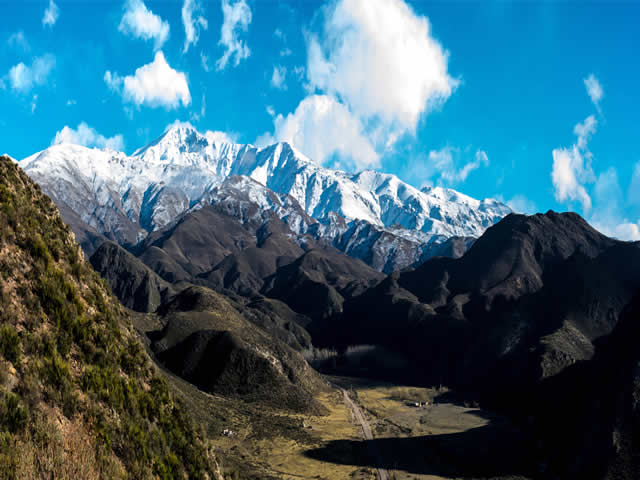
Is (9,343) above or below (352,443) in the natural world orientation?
above

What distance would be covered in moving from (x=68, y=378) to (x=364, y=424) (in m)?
103

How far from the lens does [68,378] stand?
15938 millimetres

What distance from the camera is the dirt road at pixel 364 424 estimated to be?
7816 cm

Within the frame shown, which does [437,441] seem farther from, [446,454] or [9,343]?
[9,343]

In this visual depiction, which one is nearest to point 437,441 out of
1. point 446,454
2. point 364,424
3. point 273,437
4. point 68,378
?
point 446,454

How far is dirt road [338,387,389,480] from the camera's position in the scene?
78.2 meters

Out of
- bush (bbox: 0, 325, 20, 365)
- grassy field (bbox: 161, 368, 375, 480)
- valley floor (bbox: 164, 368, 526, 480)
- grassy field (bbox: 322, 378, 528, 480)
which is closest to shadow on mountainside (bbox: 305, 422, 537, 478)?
grassy field (bbox: 322, 378, 528, 480)

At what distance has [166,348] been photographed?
124250 millimetres

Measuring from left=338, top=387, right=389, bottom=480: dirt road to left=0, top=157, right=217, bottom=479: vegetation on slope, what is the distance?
209ft

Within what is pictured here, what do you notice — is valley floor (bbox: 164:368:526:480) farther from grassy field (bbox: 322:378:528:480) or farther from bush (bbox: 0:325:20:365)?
bush (bbox: 0:325:20:365)

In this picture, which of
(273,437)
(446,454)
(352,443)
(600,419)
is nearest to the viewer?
(600,419)

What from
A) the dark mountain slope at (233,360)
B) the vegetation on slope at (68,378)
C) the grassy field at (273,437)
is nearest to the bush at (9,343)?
the vegetation on slope at (68,378)

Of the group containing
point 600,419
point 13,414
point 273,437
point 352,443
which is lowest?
point 273,437

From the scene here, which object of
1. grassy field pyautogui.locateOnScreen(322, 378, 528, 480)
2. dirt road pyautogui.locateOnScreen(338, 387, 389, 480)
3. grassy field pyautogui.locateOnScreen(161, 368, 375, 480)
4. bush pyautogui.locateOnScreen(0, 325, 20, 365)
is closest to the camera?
bush pyautogui.locateOnScreen(0, 325, 20, 365)
